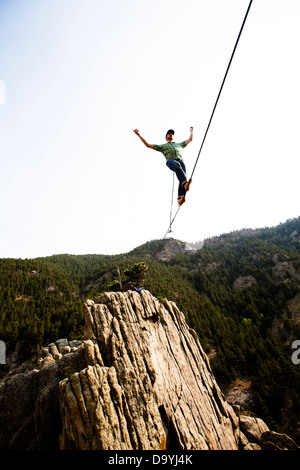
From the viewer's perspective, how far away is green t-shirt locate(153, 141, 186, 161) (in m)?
6.91

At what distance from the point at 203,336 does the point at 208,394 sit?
3840cm

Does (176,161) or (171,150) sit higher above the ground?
(171,150)

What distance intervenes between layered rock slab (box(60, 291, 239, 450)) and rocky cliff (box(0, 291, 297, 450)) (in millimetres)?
35

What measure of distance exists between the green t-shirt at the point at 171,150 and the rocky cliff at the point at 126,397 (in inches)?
450

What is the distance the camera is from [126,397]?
10078 millimetres

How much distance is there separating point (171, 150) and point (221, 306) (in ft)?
256

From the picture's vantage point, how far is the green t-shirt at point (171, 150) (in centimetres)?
691

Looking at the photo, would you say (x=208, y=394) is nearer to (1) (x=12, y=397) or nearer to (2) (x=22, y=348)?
(1) (x=12, y=397)

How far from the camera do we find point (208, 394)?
15.2 metres
